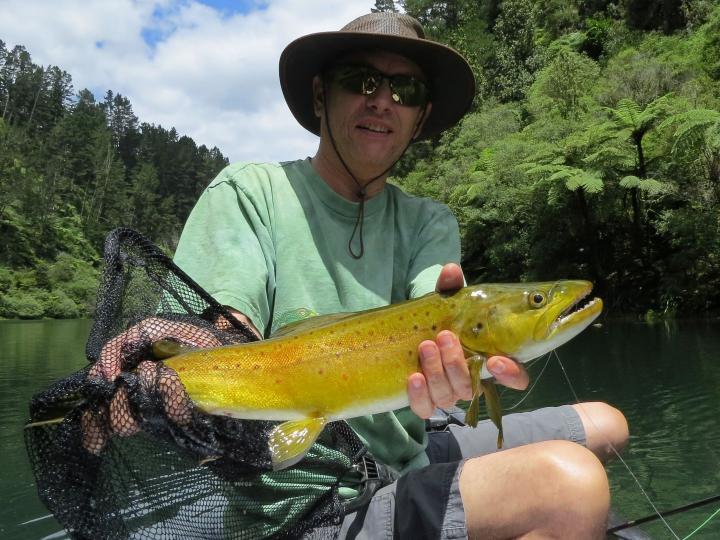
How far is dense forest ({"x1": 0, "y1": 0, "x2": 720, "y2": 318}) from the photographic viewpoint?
19891 millimetres

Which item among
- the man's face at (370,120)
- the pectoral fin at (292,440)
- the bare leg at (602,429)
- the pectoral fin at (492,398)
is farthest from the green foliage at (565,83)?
the pectoral fin at (292,440)

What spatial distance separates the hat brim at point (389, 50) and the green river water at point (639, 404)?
252cm

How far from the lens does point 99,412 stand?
5.66 ft

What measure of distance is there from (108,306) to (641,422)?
665 cm

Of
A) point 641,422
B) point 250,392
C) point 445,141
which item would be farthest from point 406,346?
point 445,141

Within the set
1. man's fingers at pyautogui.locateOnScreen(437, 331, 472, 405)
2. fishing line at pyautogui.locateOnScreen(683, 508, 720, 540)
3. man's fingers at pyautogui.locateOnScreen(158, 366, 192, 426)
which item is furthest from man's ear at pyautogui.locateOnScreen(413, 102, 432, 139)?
fishing line at pyautogui.locateOnScreen(683, 508, 720, 540)

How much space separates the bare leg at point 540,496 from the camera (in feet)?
6.09

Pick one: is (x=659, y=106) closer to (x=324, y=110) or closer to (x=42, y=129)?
(x=324, y=110)

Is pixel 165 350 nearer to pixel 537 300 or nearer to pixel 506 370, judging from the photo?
pixel 506 370

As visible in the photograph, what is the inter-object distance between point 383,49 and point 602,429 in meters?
2.27

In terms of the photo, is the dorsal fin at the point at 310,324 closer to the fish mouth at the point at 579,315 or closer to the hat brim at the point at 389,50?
the fish mouth at the point at 579,315

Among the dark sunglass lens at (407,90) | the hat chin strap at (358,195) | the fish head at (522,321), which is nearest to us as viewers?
the fish head at (522,321)

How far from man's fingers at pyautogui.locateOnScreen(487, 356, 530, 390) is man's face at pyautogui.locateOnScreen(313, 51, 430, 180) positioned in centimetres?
127

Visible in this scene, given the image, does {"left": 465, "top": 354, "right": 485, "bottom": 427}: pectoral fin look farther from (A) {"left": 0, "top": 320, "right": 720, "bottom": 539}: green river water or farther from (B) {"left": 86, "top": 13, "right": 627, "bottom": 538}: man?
(A) {"left": 0, "top": 320, "right": 720, "bottom": 539}: green river water
